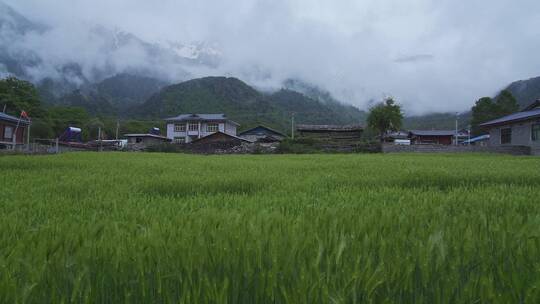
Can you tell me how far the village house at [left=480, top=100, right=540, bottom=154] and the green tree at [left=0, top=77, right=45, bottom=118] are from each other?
62145 millimetres

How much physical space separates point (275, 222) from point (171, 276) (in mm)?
759

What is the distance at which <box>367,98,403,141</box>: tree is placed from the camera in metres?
47.2

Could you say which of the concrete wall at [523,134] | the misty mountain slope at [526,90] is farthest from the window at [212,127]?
the misty mountain slope at [526,90]

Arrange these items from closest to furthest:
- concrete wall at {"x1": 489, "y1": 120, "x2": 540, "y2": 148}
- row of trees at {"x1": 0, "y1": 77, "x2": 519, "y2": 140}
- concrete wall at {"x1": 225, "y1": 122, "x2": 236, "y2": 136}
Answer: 1. concrete wall at {"x1": 489, "y1": 120, "x2": 540, "y2": 148}
2. row of trees at {"x1": 0, "y1": 77, "x2": 519, "y2": 140}
3. concrete wall at {"x1": 225, "y1": 122, "x2": 236, "y2": 136}

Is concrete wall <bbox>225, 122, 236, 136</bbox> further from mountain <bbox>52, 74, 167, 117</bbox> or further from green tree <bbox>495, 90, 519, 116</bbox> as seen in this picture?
mountain <bbox>52, 74, 167, 117</bbox>

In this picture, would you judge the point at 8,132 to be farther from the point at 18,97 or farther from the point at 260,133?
the point at 260,133

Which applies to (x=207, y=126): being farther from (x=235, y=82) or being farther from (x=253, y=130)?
(x=235, y=82)

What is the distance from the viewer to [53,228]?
1.66 metres

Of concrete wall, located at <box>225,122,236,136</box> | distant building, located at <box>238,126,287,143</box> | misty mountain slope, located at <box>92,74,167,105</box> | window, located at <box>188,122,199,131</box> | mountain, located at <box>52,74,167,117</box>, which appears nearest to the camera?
window, located at <box>188,122,199,131</box>

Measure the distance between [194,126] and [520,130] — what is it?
45.3m

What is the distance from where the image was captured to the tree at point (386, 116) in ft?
155

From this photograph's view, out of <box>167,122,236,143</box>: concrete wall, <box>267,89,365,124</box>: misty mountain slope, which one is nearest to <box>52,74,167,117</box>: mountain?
<box>167,122,236,143</box>: concrete wall

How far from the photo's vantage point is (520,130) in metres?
29.7

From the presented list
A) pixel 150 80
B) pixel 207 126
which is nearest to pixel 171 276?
pixel 207 126
